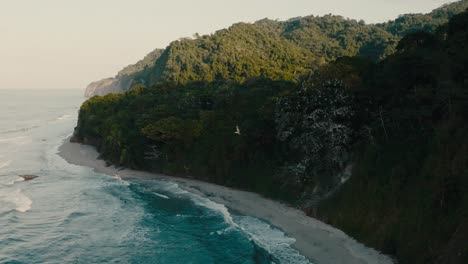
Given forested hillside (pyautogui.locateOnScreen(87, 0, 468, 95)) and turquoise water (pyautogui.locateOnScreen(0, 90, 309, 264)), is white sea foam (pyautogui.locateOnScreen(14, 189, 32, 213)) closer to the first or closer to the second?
turquoise water (pyautogui.locateOnScreen(0, 90, 309, 264))

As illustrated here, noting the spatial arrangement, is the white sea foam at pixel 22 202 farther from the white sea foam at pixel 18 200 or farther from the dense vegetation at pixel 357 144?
the dense vegetation at pixel 357 144

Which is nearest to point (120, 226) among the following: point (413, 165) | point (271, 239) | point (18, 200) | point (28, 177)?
point (271, 239)

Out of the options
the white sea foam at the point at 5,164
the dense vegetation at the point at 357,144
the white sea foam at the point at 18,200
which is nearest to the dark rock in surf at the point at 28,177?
the white sea foam at the point at 18,200

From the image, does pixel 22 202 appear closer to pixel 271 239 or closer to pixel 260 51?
pixel 271 239

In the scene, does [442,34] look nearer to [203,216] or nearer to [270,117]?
[270,117]

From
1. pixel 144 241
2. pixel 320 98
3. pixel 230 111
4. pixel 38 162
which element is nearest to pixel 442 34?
pixel 320 98

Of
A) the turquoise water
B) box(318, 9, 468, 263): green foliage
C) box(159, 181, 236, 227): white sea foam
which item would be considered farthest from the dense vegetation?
the turquoise water
